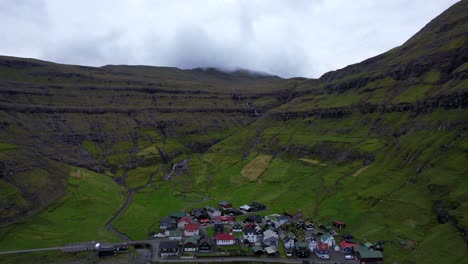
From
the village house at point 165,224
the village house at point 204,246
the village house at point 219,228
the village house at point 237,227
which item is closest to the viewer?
the village house at point 204,246

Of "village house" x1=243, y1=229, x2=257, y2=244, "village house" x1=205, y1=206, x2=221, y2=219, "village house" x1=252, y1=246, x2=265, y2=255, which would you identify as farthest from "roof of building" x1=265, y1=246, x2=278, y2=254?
"village house" x1=205, y1=206, x2=221, y2=219

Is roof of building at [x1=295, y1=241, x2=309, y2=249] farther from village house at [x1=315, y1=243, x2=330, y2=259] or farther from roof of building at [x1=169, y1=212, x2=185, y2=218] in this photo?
roof of building at [x1=169, y1=212, x2=185, y2=218]

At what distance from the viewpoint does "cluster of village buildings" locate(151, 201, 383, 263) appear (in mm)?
89312

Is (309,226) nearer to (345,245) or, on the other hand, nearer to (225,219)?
(345,245)

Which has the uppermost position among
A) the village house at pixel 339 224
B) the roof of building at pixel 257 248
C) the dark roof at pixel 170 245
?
the dark roof at pixel 170 245

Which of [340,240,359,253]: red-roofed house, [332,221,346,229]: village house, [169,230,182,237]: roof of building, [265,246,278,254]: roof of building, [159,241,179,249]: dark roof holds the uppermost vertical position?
[159,241,179,249]: dark roof

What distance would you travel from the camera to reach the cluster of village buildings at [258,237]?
293 ft

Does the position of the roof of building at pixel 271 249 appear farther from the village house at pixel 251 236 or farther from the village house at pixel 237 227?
the village house at pixel 237 227

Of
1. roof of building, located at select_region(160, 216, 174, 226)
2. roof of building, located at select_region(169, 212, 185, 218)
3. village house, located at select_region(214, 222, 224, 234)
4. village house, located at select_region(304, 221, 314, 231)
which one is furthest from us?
roof of building, located at select_region(169, 212, 185, 218)

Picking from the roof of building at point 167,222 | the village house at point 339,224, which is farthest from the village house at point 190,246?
the village house at point 339,224

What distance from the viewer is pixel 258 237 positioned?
10056 centimetres

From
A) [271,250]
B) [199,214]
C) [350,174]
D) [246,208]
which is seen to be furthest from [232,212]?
[350,174]

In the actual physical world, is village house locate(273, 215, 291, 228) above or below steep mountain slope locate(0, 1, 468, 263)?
below

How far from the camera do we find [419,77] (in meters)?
192
